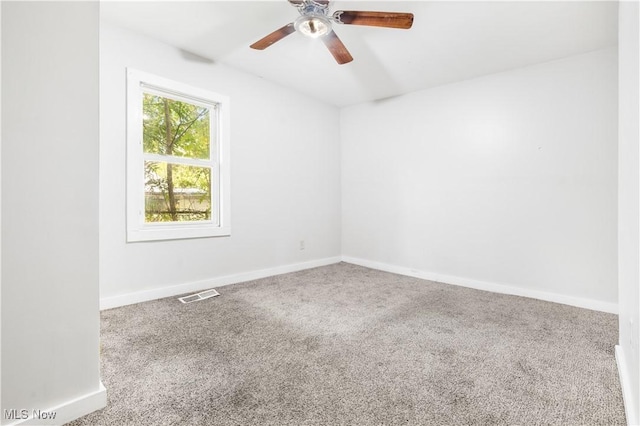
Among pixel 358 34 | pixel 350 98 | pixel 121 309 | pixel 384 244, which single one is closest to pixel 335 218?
pixel 384 244

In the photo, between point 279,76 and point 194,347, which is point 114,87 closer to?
point 279,76

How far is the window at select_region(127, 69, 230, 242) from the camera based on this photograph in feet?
8.32

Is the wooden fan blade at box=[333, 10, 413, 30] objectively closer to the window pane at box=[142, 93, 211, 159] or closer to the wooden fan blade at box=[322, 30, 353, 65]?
the wooden fan blade at box=[322, 30, 353, 65]

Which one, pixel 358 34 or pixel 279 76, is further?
pixel 279 76

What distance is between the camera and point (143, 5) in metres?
2.16

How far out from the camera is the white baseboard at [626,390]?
1.08m

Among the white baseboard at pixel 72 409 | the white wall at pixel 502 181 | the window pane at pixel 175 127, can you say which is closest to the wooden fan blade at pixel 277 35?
the window pane at pixel 175 127

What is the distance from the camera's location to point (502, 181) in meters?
3.03

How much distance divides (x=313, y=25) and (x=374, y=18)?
1.38 feet

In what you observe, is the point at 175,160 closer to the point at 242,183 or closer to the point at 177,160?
the point at 177,160

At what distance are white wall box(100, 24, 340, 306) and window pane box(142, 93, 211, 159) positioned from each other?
24cm

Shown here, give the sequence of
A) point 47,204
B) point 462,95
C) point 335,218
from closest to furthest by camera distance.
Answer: point 47,204 < point 462,95 < point 335,218

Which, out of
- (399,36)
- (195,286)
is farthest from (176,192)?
(399,36)

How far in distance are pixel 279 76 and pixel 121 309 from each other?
9.13ft
